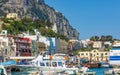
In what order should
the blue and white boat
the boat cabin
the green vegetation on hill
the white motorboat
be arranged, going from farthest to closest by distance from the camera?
the green vegetation on hill → the blue and white boat → the boat cabin → the white motorboat

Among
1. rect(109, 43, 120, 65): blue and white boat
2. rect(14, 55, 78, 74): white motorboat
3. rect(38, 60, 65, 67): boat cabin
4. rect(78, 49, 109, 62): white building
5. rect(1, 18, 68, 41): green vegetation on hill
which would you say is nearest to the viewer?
rect(14, 55, 78, 74): white motorboat

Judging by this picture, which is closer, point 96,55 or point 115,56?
point 115,56

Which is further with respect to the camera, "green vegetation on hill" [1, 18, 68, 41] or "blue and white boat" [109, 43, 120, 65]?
"green vegetation on hill" [1, 18, 68, 41]

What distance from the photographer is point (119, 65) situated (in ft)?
275

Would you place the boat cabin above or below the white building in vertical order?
below

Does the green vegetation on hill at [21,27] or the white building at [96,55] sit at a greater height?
the green vegetation on hill at [21,27]

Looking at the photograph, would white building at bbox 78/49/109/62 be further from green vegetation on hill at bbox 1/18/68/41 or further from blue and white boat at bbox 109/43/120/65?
blue and white boat at bbox 109/43/120/65

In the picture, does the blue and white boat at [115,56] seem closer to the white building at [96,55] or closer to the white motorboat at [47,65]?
the white motorboat at [47,65]

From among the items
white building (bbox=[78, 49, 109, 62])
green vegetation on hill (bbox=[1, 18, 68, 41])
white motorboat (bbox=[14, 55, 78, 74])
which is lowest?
white motorboat (bbox=[14, 55, 78, 74])

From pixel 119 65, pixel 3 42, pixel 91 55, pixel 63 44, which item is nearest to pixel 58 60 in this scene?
pixel 119 65

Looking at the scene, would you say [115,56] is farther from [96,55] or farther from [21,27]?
[96,55]

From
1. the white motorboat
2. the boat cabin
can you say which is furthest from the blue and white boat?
the boat cabin

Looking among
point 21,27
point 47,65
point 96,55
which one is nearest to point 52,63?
point 47,65

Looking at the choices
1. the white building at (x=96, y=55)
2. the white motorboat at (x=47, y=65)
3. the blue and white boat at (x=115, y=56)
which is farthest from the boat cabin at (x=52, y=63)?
the white building at (x=96, y=55)
